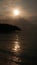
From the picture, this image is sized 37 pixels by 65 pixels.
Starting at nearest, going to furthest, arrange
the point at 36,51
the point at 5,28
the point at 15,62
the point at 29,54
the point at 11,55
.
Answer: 1. the point at 15,62
2. the point at 11,55
3. the point at 29,54
4. the point at 36,51
5. the point at 5,28

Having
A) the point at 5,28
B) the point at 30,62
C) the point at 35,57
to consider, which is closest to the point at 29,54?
the point at 35,57

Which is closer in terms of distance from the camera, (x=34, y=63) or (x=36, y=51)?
(x=34, y=63)

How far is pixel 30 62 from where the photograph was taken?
928 cm

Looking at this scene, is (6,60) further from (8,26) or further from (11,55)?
(8,26)

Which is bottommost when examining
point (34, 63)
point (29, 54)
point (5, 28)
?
point (34, 63)

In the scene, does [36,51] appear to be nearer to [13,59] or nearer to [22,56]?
[22,56]

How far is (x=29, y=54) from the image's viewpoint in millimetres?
10969

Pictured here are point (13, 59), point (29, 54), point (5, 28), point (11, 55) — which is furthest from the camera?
point (5, 28)

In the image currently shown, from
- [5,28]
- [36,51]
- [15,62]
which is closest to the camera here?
[15,62]

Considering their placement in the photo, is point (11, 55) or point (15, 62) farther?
point (11, 55)

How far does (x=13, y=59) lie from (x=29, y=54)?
6.07 feet

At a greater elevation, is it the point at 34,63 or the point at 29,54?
the point at 29,54

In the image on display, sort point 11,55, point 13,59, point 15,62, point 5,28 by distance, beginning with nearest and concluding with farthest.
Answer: point 15,62, point 13,59, point 11,55, point 5,28

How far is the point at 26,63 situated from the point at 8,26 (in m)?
17.2
